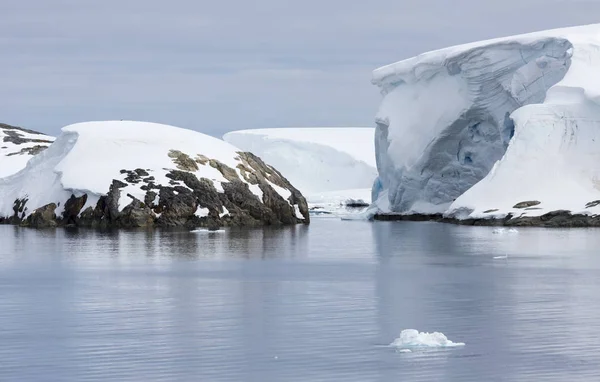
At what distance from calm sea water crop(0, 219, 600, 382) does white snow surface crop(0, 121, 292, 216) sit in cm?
1443

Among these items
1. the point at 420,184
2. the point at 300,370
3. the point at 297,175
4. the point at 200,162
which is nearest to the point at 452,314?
the point at 300,370

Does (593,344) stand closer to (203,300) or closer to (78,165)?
(203,300)

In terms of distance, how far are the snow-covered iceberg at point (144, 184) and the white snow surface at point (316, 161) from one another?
45.5m

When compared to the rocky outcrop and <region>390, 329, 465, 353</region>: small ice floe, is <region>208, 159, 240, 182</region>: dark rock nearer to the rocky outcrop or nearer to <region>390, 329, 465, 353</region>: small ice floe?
the rocky outcrop

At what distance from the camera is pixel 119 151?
46.1m

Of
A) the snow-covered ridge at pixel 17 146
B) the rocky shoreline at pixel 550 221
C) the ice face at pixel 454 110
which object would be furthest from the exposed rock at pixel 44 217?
the ice face at pixel 454 110

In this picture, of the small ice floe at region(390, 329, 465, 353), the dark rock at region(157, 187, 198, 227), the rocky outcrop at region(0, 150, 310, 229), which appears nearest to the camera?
the small ice floe at region(390, 329, 465, 353)

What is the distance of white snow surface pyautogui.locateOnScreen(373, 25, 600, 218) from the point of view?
43.5m

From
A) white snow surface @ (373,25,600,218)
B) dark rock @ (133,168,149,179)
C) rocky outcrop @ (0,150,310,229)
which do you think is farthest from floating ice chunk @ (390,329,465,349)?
dark rock @ (133,168,149,179)

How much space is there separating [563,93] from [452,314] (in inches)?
1264

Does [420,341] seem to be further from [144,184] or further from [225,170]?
[225,170]

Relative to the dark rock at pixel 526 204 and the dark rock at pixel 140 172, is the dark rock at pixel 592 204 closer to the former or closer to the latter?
the dark rock at pixel 526 204

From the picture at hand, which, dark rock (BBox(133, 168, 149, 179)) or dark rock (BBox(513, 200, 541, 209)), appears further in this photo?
dark rock (BBox(133, 168, 149, 179))

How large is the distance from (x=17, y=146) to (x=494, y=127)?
28.6m
